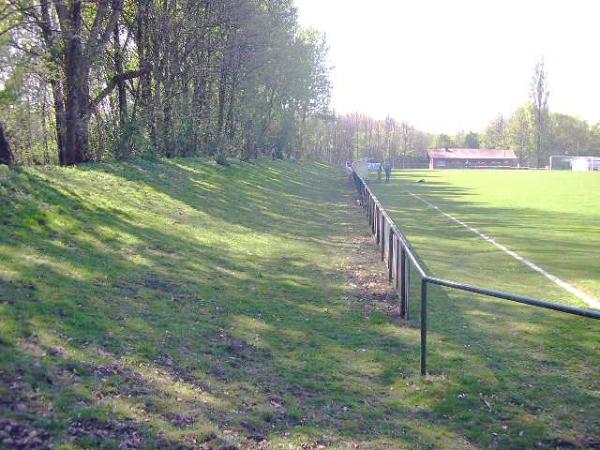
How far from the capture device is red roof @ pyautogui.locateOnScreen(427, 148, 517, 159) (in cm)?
13425

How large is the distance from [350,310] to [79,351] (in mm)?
4749

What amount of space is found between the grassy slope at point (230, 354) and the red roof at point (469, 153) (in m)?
125

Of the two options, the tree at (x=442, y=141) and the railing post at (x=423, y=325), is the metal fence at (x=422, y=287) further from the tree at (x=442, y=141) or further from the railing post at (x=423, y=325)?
the tree at (x=442, y=141)

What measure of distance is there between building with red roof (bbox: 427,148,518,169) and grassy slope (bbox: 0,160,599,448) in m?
121

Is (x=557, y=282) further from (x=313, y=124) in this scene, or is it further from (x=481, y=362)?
(x=313, y=124)

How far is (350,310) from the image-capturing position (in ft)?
33.1

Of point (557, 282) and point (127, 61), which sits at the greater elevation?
point (127, 61)

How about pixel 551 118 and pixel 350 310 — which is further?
pixel 551 118

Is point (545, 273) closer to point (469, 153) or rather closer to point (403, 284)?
point (403, 284)

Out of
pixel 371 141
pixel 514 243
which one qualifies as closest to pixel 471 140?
pixel 371 141

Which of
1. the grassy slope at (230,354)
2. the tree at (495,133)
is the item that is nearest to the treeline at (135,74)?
the grassy slope at (230,354)

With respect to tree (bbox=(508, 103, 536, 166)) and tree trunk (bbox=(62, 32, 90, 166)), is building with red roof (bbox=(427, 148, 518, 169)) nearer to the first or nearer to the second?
tree (bbox=(508, 103, 536, 166))

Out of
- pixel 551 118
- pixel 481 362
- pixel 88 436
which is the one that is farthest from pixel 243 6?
pixel 551 118

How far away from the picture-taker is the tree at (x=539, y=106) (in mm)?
117250
